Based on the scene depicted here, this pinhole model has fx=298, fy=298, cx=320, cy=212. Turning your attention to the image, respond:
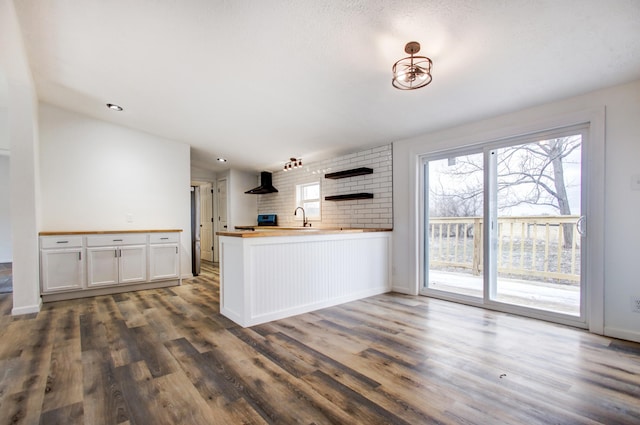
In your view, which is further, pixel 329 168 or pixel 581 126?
pixel 329 168

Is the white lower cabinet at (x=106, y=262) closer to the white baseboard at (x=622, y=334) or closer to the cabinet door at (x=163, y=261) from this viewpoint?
the cabinet door at (x=163, y=261)

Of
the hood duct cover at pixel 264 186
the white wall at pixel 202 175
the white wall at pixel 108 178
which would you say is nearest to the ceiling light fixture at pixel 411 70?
the white wall at pixel 108 178

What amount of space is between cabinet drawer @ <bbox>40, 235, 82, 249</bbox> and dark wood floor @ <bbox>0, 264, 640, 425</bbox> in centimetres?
95

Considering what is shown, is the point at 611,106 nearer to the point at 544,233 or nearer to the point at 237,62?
the point at 544,233

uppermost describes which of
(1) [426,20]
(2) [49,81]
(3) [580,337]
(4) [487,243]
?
(2) [49,81]

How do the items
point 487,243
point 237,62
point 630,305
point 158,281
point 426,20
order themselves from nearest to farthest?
point 426,20 → point 630,305 → point 237,62 → point 487,243 → point 158,281

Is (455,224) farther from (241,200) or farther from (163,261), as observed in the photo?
(241,200)

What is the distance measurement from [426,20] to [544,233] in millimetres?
2528

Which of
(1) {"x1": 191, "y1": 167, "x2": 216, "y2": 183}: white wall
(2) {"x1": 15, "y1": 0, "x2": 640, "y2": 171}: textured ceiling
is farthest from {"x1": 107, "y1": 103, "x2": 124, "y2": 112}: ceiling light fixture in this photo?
(1) {"x1": 191, "y1": 167, "x2": 216, "y2": 183}: white wall

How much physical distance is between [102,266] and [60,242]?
Answer: 0.59m

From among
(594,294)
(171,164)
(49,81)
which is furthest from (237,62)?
(594,294)

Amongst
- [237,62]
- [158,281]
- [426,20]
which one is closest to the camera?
[426,20]

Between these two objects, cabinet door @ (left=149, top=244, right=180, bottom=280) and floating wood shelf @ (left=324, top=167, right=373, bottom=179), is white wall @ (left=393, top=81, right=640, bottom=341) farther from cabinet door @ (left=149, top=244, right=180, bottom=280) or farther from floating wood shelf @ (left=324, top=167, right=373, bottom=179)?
cabinet door @ (left=149, top=244, right=180, bottom=280)

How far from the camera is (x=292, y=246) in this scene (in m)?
3.25
